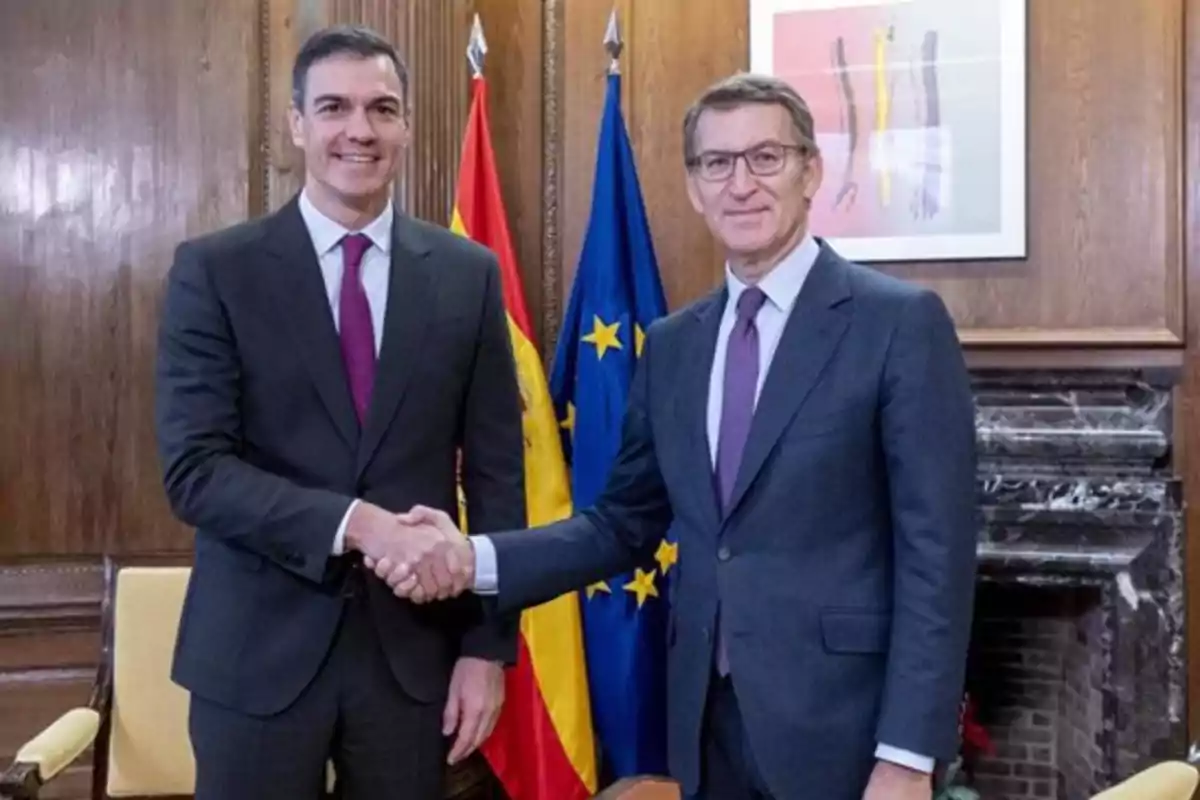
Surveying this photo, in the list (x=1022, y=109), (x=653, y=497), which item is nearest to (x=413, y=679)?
(x=653, y=497)

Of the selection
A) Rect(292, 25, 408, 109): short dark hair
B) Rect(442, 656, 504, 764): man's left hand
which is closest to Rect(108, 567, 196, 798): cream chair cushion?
Rect(442, 656, 504, 764): man's left hand

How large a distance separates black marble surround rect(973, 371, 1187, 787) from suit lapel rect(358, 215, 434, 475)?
184cm

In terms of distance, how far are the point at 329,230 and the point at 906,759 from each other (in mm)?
1021

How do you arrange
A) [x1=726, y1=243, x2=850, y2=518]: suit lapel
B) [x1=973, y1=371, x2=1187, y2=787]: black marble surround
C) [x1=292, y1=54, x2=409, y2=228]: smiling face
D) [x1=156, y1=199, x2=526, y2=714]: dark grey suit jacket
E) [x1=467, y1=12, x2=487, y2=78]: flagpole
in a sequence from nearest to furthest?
[x1=726, y1=243, x2=850, y2=518]: suit lapel
[x1=156, y1=199, x2=526, y2=714]: dark grey suit jacket
[x1=292, y1=54, x2=409, y2=228]: smiling face
[x1=973, y1=371, x2=1187, y2=787]: black marble surround
[x1=467, y1=12, x2=487, y2=78]: flagpole

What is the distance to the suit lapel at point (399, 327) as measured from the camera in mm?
1629

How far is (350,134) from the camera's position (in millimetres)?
1691

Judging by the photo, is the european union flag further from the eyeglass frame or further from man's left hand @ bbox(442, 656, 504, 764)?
the eyeglass frame

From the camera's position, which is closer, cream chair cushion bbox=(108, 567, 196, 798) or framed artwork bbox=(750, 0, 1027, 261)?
cream chair cushion bbox=(108, 567, 196, 798)

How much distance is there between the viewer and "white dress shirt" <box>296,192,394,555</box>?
170 centimetres

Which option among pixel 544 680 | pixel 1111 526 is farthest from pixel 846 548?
pixel 1111 526

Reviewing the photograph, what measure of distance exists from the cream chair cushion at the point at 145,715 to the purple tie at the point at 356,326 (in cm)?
122

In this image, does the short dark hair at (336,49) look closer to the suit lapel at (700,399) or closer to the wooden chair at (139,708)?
the suit lapel at (700,399)

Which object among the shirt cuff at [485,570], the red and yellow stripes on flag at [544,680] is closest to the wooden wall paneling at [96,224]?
the red and yellow stripes on flag at [544,680]

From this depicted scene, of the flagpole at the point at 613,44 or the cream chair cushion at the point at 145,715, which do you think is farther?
the flagpole at the point at 613,44
